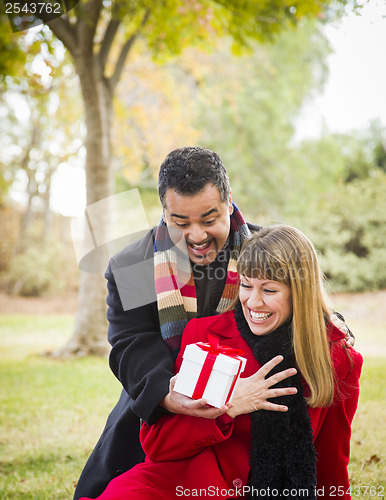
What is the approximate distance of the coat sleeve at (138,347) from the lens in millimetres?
2162

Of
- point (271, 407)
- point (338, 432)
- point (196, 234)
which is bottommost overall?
point (338, 432)

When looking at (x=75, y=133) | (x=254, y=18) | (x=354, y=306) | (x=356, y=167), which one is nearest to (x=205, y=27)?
(x=254, y=18)

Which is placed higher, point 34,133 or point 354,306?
point 34,133

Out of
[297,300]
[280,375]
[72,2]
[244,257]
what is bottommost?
[280,375]

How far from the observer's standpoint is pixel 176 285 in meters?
2.45

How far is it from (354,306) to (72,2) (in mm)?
9267

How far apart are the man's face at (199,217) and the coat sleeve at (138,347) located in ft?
0.95

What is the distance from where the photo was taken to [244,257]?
2236mm

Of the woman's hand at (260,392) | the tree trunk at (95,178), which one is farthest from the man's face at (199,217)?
the tree trunk at (95,178)

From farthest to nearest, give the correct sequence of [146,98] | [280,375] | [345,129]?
[345,129], [146,98], [280,375]

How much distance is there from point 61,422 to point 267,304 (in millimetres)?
3671

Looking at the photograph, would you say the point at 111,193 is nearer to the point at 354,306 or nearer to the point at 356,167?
the point at 354,306

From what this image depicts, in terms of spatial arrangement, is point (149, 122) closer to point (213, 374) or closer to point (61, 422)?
point (61, 422)

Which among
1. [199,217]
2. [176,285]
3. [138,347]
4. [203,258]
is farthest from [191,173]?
[138,347]
